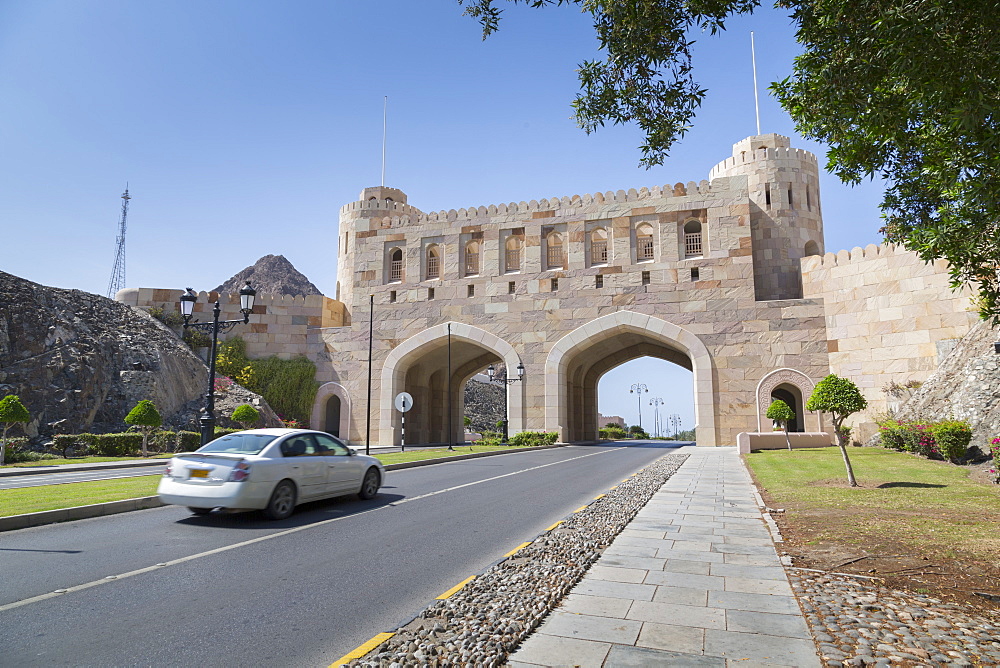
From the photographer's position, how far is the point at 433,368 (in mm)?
39750

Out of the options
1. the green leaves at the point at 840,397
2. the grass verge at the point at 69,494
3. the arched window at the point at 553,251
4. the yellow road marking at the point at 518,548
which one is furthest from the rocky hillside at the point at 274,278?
the yellow road marking at the point at 518,548

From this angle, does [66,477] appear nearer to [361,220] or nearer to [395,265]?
[395,265]

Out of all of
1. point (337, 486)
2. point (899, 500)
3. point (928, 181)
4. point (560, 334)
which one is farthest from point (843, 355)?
point (337, 486)

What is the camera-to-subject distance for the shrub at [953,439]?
15.0m

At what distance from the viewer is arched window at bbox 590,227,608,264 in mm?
33438

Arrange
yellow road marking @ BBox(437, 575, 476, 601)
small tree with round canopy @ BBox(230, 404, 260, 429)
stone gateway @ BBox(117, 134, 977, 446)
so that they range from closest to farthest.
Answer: yellow road marking @ BBox(437, 575, 476, 601) < small tree with round canopy @ BBox(230, 404, 260, 429) < stone gateway @ BBox(117, 134, 977, 446)

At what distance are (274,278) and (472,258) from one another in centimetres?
7688

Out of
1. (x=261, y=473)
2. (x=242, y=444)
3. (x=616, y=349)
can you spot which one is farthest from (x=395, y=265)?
(x=261, y=473)

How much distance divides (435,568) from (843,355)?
27295mm

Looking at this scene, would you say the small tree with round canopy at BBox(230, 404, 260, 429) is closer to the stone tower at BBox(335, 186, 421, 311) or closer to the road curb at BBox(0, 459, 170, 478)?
the road curb at BBox(0, 459, 170, 478)

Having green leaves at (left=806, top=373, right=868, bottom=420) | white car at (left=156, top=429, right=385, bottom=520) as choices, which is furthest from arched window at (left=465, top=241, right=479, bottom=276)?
white car at (left=156, top=429, right=385, bottom=520)

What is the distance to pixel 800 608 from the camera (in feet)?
14.9

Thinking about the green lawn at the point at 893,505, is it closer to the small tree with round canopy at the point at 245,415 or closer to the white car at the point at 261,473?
the white car at the point at 261,473

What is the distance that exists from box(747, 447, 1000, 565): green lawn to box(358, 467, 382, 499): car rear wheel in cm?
691
